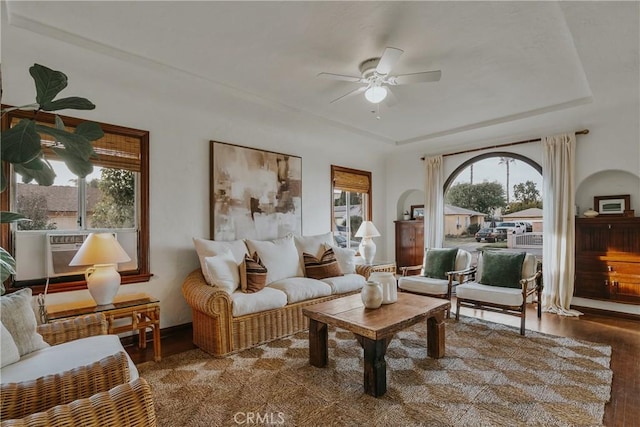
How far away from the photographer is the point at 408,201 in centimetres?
669

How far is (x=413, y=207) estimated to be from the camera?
21.5 ft

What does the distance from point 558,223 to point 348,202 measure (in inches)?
127

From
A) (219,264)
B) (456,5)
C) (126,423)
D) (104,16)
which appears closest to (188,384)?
(219,264)

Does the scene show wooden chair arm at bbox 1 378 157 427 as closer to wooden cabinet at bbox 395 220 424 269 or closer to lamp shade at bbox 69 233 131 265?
lamp shade at bbox 69 233 131 265

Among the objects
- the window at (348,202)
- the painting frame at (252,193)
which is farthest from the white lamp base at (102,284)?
the window at (348,202)

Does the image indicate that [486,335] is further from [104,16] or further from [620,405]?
[104,16]

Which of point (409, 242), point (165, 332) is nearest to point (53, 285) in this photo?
point (165, 332)

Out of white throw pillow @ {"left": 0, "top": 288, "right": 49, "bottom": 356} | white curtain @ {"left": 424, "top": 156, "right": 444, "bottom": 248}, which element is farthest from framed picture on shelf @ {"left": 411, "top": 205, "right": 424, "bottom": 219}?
white throw pillow @ {"left": 0, "top": 288, "right": 49, "bottom": 356}

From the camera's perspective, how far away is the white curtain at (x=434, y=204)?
5.78 m

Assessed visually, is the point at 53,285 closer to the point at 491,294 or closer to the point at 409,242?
the point at 491,294

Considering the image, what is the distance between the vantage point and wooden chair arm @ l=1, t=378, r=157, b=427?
1065mm

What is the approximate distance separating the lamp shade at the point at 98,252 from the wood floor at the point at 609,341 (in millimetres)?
981

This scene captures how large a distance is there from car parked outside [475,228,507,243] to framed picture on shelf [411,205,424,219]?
42.3 inches

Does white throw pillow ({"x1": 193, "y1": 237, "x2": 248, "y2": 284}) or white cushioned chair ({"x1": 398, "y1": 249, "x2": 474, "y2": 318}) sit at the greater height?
white throw pillow ({"x1": 193, "y1": 237, "x2": 248, "y2": 284})
